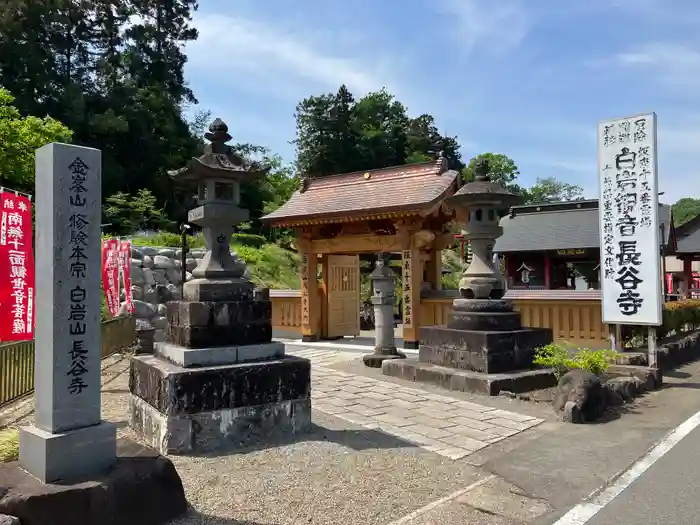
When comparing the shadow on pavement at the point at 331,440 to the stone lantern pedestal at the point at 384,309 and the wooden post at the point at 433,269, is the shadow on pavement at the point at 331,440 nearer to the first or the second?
the stone lantern pedestal at the point at 384,309

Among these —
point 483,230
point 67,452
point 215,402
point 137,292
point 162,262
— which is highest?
point 483,230

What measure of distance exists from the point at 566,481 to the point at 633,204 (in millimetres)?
6497

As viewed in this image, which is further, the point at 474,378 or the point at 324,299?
the point at 324,299

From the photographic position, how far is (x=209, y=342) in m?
5.89

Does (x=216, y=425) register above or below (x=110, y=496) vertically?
below

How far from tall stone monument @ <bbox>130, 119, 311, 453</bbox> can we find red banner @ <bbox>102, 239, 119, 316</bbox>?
7445mm

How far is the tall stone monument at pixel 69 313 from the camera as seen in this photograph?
3.64 m

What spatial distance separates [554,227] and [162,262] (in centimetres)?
2106

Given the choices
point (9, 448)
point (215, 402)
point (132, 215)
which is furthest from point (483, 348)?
point (132, 215)

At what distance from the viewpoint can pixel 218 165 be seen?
6402 mm

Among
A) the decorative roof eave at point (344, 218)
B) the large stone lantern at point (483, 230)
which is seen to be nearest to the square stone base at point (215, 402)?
the large stone lantern at point (483, 230)

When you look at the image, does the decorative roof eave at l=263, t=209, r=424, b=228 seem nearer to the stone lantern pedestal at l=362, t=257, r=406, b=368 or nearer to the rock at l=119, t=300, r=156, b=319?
the stone lantern pedestal at l=362, t=257, r=406, b=368

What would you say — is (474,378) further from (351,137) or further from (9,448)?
(351,137)

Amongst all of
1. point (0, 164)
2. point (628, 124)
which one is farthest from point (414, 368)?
point (0, 164)
